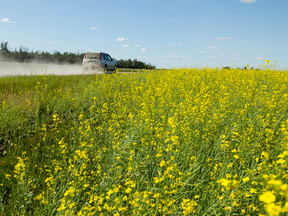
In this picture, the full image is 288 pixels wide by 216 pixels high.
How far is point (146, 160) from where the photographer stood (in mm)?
2596

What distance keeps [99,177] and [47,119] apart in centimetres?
306

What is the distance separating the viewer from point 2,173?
299 cm

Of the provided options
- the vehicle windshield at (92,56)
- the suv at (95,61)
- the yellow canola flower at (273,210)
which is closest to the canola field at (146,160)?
the yellow canola flower at (273,210)

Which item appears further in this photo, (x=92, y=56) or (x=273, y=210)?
(x=92, y=56)

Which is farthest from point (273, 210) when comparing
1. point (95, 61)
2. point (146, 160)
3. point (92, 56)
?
point (92, 56)

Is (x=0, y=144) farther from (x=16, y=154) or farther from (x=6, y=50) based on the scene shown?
(x=6, y=50)

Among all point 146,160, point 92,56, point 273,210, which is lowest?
point 146,160

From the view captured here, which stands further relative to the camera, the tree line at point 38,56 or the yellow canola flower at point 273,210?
the tree line at point 38,56

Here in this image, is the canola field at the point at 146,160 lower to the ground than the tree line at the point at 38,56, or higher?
lower

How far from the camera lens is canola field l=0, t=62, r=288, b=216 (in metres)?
1.86

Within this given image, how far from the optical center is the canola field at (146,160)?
1.86m

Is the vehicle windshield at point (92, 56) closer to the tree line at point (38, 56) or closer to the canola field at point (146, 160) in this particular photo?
the canola field at point (146, 160)

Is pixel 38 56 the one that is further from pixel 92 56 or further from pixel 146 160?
pixel 146 160

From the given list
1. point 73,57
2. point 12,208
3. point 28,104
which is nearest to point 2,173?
point 12,208
